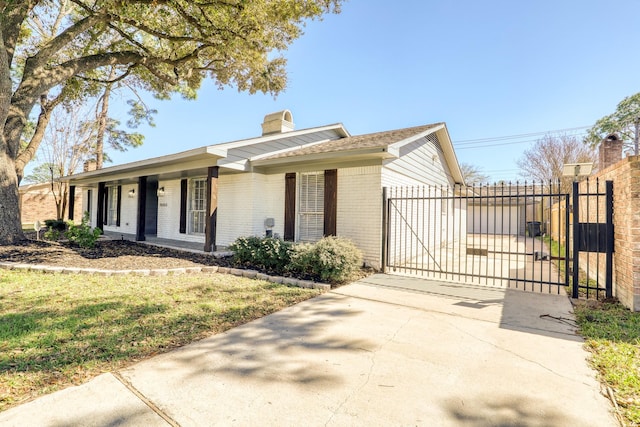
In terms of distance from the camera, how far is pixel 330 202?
27.3 ft

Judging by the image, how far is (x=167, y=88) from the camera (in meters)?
14.5

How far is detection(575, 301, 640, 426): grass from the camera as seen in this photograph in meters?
2.41

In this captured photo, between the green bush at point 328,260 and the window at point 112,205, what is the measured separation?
13.9 m

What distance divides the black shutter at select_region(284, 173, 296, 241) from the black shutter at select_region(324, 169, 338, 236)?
4.05 feet

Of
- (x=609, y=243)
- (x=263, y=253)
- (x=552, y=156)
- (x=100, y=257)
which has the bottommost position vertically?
(x=100, y=257)

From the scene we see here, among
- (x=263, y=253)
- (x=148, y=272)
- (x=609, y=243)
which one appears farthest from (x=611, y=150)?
(x=148, y=272)

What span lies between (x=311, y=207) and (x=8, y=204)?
29.0 ft

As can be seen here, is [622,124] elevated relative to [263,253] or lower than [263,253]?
elevated

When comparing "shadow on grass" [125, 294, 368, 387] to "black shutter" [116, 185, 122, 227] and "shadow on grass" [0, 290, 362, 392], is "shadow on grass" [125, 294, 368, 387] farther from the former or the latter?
"black shutter" [116, 185, 122, 227]

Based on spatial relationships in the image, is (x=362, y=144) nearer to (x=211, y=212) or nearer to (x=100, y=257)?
(x=211, y=212)

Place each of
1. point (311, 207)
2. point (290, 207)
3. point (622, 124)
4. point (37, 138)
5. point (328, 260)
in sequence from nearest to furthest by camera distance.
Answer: point (328, 260) < point (311, 207) < point (290, 207) < point (37, 138) < point (622, 124)

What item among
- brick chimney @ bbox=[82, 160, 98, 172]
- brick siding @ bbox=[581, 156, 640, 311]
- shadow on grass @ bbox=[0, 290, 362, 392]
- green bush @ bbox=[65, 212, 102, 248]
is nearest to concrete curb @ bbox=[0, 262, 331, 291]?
shadow on grass @ bbox=[0, 290, 362, 392]

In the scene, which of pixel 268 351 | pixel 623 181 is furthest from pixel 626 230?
pixel 268 351

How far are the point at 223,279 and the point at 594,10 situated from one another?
39.5ft
